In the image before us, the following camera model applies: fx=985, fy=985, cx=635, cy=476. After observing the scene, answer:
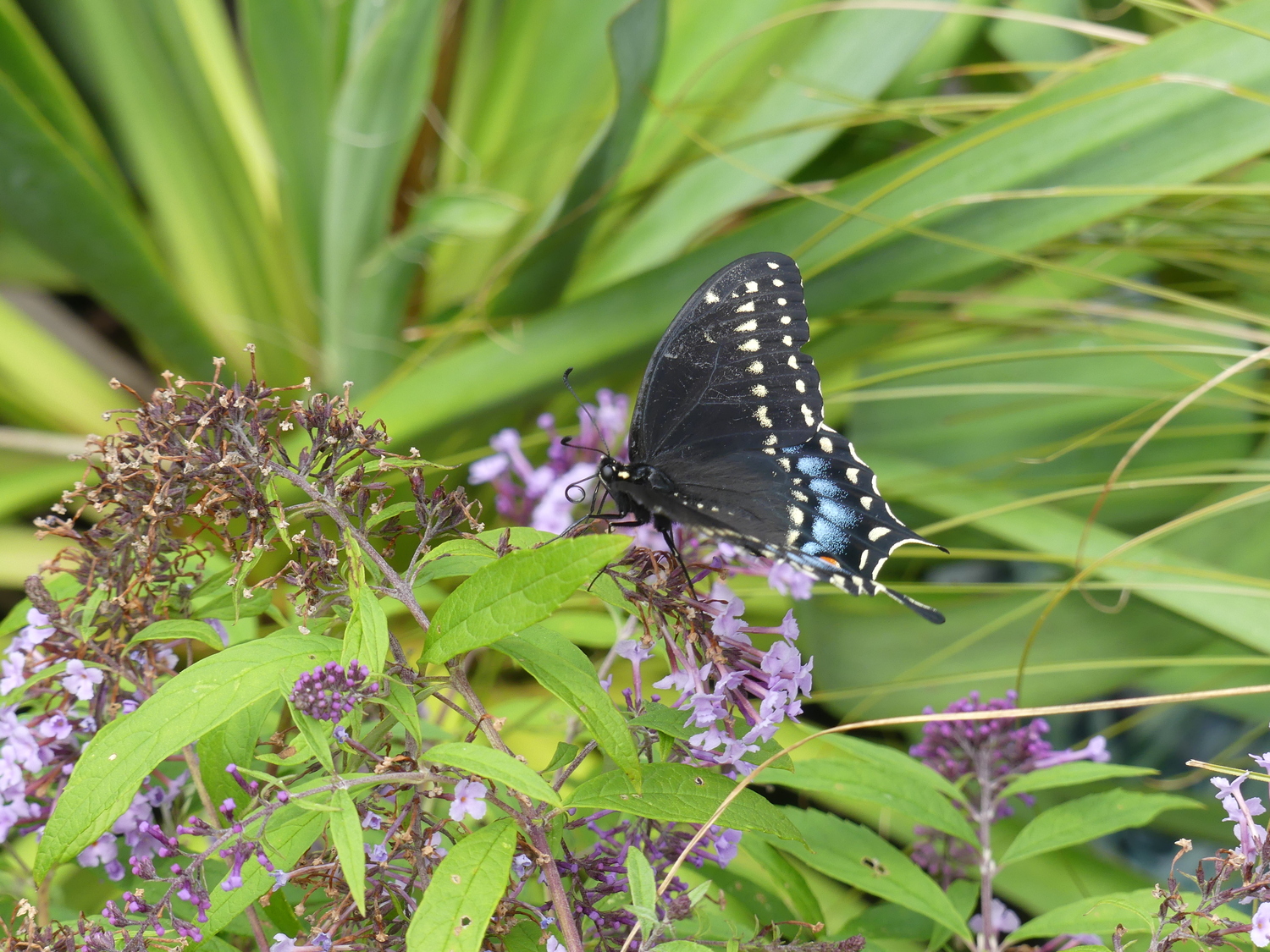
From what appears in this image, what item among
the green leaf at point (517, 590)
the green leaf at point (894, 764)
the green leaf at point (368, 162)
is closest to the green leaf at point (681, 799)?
the green leaf at point (517, 590)

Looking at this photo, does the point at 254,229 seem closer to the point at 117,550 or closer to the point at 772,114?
the point at 772,114

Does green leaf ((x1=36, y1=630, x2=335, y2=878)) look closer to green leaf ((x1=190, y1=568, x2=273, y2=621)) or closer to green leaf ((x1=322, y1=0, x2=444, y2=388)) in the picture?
green leaf ((x1=190, y1=568, x2=273, y2=621))

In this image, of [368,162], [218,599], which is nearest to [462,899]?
[218,599]

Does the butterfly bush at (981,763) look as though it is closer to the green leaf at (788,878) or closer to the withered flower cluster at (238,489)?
the green leaf at (788,878)

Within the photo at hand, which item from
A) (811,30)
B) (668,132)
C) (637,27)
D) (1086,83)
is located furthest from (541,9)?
(1086,83)

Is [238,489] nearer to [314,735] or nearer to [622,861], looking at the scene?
[314,735]

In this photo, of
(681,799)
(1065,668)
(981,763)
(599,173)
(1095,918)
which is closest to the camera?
(681,799)

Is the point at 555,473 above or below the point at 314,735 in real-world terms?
above

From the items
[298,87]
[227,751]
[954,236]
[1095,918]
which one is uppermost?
[298,87]
